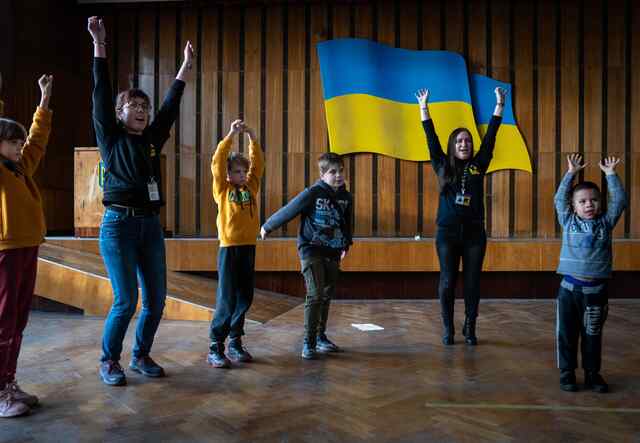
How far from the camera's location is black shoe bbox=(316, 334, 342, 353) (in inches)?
133

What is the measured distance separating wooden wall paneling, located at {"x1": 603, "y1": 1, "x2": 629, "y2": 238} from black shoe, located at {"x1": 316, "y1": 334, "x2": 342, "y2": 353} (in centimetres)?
505

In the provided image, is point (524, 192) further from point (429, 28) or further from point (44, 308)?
point (44, 308)

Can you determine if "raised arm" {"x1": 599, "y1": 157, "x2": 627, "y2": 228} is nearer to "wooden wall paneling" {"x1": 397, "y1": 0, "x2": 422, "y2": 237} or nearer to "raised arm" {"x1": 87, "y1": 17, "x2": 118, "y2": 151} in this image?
"raised arm" {"x1": 87, "y1": 17, "x2": 118, "y2": 151}

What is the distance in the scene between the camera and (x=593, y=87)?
23.1 feet

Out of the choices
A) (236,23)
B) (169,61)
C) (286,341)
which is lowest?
(286,341)

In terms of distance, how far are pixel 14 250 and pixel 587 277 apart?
7.59ft

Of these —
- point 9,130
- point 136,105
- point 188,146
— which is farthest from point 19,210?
point 188,146

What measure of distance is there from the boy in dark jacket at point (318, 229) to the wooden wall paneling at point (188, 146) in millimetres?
4463

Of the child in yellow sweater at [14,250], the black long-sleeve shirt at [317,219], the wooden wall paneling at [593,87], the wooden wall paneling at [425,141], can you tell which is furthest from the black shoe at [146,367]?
the wooden wall paneling at [593,87]

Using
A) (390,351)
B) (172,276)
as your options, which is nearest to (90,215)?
(172,276)

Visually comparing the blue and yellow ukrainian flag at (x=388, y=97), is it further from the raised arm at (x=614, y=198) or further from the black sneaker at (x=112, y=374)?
the black sneaker at (x=112, y=374)

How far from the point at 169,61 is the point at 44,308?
3772 mm

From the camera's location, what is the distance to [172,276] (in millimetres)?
5656

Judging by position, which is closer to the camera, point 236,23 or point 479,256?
point 479,256
